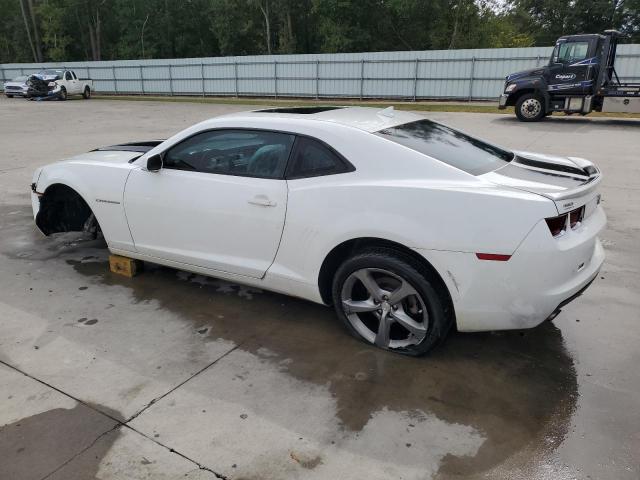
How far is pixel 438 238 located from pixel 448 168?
467 millimetres

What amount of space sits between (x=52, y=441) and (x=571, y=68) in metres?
16.6

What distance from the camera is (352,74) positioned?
2641 centimetres

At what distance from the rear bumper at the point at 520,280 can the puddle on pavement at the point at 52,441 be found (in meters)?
2.00

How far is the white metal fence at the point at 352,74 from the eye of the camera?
76.0ft

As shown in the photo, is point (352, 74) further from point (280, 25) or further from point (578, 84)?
point (280, 25)

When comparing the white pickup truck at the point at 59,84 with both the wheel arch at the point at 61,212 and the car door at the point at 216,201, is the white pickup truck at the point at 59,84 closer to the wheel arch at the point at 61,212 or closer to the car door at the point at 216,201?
the wheel arch at the point at 61,212

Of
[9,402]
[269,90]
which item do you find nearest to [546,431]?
[9,402]

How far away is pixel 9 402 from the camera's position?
2947mm

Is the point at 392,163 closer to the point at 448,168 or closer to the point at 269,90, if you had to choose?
the point at 448,168

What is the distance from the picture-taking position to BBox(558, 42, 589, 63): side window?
15.2 m

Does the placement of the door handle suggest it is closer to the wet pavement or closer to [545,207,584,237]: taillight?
the wet pavement

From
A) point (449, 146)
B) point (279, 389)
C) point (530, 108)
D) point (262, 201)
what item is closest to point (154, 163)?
point (262, 201)

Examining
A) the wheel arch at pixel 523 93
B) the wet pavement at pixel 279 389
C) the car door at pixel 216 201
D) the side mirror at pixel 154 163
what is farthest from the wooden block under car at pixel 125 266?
the wheel arch at pixel 523 93

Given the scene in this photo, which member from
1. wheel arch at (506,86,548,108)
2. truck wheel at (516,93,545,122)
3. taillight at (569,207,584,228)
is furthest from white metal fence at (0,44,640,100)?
taillight at (569,207,584,228)
